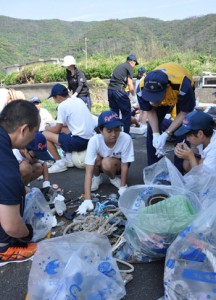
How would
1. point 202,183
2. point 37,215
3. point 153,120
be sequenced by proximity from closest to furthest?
point 202,183
point 37,215
point 153,120

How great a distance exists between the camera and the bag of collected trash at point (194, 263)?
4.36 feet

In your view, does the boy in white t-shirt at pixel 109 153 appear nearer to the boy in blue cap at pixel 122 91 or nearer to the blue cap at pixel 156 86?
the blue cap at pixel 156 86

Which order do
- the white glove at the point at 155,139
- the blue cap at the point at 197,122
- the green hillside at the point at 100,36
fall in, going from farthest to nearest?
the green hillside at the point at 100,36 < the white glove at the point at 155,139 < the blue cap at the point at 197,122

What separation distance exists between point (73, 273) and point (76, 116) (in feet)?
7.83

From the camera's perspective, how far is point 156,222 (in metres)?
1.71

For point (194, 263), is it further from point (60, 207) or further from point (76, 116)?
point (76, 116)

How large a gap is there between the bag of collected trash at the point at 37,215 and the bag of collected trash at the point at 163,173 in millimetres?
906

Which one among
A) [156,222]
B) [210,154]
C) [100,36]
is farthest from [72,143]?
[100,36]

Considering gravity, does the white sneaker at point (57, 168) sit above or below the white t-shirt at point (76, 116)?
below

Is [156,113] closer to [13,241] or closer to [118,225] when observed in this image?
[118,225]

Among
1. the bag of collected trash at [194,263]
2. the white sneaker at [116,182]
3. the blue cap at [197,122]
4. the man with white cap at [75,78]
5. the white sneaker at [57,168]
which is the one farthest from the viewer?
the man with white cap at [75,78]

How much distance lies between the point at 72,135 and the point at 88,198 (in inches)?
48.4

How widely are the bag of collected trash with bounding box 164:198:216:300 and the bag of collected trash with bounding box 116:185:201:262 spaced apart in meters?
0.19

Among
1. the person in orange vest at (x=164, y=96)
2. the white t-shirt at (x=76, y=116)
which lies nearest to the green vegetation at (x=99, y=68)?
the white t-shirt at (x=76, y=116)
